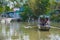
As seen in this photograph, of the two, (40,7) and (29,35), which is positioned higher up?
(40,7)

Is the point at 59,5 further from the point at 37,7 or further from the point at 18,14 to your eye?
the point at 18,14

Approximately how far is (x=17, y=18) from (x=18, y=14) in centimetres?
128

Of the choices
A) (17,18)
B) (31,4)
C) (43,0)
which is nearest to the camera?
(43,0)

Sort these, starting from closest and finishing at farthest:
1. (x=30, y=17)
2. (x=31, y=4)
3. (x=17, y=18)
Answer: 1. (x=31, y=4)
2. (x=30, y=17)
3. (x=17, y=18)

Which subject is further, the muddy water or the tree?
the tree

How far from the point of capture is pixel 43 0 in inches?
1499

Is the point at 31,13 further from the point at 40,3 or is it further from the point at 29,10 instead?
the point at 40,3

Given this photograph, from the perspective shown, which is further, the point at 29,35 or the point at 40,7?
the point at 40,7

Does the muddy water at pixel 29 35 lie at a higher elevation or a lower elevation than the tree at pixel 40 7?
lower

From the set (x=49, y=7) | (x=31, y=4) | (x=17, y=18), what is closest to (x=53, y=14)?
(x=49, y=7)

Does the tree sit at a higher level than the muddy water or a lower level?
higher

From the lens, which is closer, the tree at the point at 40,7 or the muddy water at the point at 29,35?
the muddy water at the point at 29,35

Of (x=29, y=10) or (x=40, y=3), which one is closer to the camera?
(x=40, y=3)

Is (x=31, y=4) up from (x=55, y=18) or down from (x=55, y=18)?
up
